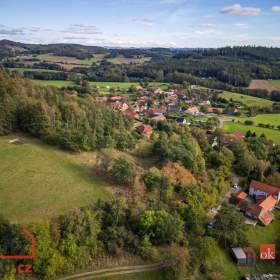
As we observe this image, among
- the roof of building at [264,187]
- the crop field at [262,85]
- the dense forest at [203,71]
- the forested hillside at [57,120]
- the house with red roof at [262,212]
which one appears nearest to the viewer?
the house with red roof at [262,212]

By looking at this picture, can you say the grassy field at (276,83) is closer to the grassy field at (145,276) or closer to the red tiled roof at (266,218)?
the red tiled roof at (266,218)

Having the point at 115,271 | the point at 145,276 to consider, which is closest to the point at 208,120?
the point at 145,276

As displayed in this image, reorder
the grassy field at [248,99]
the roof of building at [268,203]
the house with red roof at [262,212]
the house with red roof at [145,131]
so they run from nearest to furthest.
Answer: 1. the house with red roof at [262,212]
2. the roof of building at [268,203]
3. the house with red roof at [145,131]
4. the grassy field at [248,99]

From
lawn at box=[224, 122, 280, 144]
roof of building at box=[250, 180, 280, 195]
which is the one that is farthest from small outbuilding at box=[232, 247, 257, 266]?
lawn at box=[224, 122, 280, 144]

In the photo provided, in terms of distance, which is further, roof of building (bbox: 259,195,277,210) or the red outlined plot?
roof of building (bbox: 259,195,277,210)

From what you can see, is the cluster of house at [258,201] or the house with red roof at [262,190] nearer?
the cluster of house at [258,201]

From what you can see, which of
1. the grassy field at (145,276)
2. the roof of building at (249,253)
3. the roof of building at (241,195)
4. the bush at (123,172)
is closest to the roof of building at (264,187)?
the roof of building at (241,195)

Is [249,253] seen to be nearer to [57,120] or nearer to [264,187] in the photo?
[264,187]

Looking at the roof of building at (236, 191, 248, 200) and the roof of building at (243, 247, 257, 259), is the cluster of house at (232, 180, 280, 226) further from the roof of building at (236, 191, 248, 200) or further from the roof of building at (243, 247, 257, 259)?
the roof of building at (243, 247, 257, 259)

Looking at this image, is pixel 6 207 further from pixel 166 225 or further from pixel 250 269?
pixel 250 269
